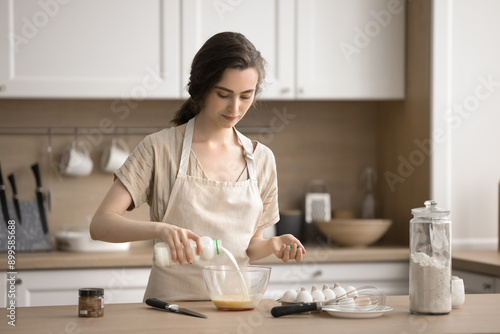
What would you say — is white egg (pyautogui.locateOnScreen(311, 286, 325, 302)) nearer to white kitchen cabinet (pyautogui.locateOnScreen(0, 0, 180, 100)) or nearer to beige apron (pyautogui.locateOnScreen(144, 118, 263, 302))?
beige apron (pyautogui.locateOnScreen(144, 118, 263, 302))

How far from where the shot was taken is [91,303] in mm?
1455

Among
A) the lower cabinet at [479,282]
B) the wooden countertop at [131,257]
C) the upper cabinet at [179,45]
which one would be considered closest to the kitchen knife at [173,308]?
the wooden countertop at [131,257]

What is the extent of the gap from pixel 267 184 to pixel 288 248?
0.38m

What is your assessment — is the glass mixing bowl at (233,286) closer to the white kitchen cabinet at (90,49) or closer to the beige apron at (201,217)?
the beige apron at (201,217)

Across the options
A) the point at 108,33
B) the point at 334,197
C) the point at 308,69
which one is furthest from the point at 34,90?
the point at 334,197

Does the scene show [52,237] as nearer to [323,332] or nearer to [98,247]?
[98,247]

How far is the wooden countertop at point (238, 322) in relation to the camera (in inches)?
52.7

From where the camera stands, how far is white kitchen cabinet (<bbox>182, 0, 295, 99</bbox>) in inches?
119

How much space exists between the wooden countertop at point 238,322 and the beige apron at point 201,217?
28 cm

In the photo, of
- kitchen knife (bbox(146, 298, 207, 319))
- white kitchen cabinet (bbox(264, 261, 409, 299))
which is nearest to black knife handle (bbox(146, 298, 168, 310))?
kitchen knife (bbox(146, 298, 207, 319))

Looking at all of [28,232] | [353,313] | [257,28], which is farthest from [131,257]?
[353,313]

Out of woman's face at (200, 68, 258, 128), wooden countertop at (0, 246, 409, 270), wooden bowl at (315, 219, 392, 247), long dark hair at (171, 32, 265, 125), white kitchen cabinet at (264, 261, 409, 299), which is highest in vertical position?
long dark hair at (171, 32, 265, 125)

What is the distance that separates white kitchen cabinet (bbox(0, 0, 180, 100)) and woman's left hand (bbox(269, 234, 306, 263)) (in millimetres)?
1468

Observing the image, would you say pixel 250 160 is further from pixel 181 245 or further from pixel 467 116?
pixel 467 116
